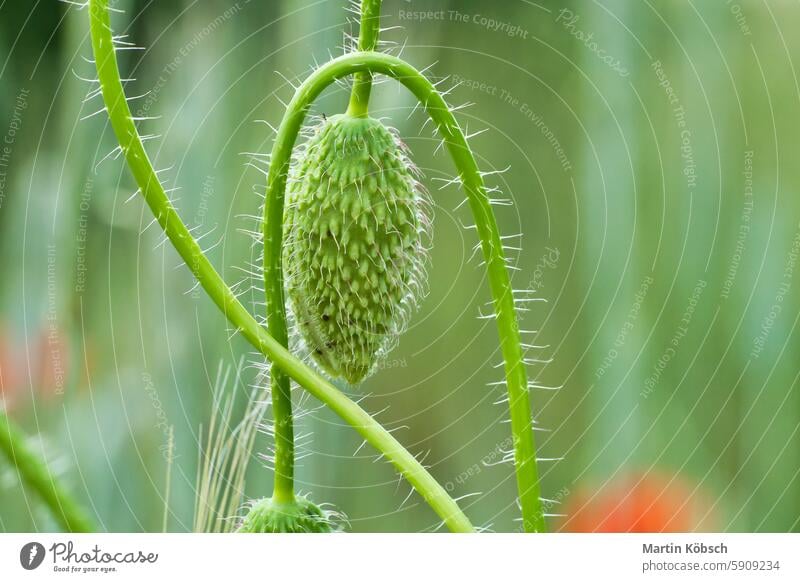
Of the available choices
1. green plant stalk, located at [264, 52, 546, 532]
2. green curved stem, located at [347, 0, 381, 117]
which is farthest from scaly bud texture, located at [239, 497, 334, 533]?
green curved stem, located at [347, 0, 381, 117]

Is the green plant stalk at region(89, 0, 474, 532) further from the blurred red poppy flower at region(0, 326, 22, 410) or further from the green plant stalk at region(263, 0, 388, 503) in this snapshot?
the blurred red poppy flower at region(0, 326, 22, 410)

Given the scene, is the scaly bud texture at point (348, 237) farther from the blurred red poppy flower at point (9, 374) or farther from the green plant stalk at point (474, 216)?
the blurred red poppy flower at point (9, 374)

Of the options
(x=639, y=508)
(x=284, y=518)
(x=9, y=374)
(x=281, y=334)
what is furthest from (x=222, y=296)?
(x=639, y=508)

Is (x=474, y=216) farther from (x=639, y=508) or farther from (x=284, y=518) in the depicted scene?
(x=639, y=508)

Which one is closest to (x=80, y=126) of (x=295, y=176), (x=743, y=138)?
(x=295, y=176)
